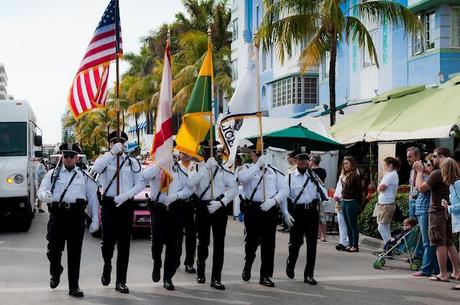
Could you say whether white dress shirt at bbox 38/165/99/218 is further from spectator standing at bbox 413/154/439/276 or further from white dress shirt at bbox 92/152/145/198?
spectator standing at bbox 413/154/439/276

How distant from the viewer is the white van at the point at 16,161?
15.0 m

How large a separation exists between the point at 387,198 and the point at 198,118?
162 inches

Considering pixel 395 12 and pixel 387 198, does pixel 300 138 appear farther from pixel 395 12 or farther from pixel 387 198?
pixel 395 12

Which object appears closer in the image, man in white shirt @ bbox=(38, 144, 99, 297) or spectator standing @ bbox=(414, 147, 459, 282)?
man in white shirt @ bbox=(38, 144, 99, 297)

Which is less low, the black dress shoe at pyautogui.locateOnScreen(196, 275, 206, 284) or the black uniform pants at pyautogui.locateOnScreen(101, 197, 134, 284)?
the black uniform pants at pyautogui.locateOnScreen(101, 197, 134, 284)

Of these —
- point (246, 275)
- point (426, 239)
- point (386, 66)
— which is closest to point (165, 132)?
point (246, 275)

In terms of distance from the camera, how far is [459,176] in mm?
8727

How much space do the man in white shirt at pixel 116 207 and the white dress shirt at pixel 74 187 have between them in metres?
0.14

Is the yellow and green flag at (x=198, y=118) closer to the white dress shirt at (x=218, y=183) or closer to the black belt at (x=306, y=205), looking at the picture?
the white dress shirt at (x=218, y=183)

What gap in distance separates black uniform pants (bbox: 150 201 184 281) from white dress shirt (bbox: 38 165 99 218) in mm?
856

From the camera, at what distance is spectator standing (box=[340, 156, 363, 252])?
41.6ft

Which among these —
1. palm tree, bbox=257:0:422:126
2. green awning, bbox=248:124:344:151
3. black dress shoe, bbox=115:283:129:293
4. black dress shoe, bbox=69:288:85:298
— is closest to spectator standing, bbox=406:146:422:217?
green awning, bbox=248:124:344:151

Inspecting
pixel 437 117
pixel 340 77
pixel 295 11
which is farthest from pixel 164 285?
pixel 340 77

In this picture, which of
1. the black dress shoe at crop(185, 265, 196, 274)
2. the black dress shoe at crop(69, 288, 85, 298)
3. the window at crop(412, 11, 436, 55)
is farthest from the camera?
the window at crop(412, 11, 436, 55)
